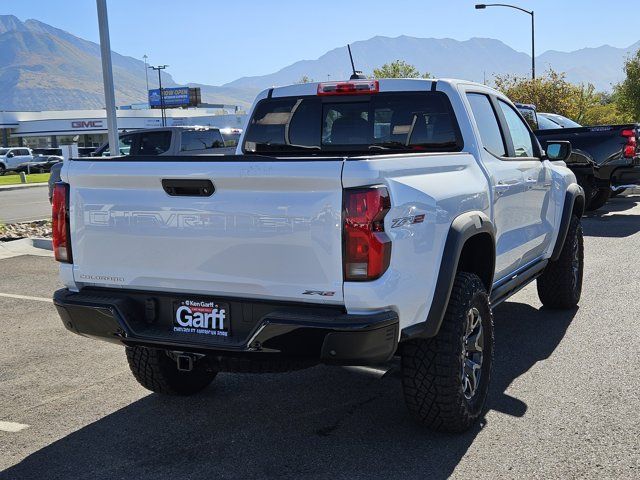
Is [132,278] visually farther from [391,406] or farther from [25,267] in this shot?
[25,267]

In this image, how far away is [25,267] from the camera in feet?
32.0

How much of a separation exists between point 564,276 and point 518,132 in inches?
60.0

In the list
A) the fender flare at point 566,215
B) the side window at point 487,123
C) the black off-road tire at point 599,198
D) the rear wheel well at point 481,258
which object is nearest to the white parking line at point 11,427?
the rear wheel well at point 481,258

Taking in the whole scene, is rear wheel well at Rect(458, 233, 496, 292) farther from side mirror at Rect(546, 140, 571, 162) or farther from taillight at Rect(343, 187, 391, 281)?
side mirror at Rect(546, 140, 571, 162)

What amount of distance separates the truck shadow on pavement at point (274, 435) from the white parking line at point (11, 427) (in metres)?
0.34

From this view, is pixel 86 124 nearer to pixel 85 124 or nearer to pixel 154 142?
pixel 85 124

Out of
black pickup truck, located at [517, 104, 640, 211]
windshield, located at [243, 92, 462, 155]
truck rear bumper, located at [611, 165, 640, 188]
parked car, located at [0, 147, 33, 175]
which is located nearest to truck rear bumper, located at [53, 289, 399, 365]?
windshield, located at [243, 92, 462, 155]

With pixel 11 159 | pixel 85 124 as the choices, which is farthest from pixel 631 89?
pixel 85 124

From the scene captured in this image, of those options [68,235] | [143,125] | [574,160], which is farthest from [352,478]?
[143,125]

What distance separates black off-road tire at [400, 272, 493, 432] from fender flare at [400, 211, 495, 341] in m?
0.15

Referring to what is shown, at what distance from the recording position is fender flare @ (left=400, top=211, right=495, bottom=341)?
3.65m

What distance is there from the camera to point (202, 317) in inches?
144

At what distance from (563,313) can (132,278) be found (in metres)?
4.32

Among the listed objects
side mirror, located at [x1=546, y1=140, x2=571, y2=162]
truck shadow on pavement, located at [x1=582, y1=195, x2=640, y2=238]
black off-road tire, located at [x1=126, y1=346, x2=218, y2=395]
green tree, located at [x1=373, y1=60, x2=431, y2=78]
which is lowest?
truck shadow on pavement, located at [x1=582, y1=195, x2=640, y2=238]
